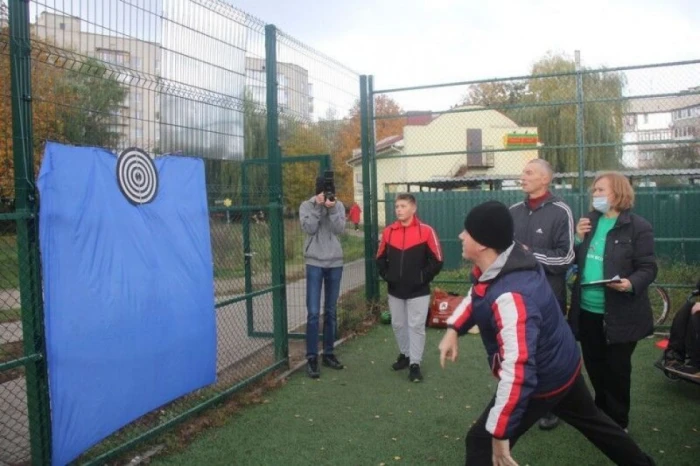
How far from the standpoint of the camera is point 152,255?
A: 4.23 meters

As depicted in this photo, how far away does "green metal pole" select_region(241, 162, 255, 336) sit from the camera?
565 centimetres

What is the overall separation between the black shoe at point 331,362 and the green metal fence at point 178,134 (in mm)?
383

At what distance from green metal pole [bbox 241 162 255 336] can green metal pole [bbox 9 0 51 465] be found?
Answer: 2.31 m

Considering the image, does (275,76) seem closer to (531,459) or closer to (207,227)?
(207,227)

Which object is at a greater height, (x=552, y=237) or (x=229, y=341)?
(x=552, y=237)

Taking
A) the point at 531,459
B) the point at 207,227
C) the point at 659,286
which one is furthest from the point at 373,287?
the point at 531,459

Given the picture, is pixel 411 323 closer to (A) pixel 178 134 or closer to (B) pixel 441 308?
(B) pixel 441 308

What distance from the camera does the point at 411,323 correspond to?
6.14 meters

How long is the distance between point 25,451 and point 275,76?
386 cm

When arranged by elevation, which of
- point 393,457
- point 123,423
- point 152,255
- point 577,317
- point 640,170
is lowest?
point 393,457

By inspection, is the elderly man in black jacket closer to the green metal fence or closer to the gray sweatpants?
the gray sweatpants

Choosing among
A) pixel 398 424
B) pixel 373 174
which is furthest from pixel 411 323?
pixel 373 174

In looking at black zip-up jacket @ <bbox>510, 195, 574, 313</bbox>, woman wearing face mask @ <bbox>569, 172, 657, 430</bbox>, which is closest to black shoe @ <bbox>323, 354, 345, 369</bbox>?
black zip-up jacket @ <bbox>510, 195, 574, 313</bbox>

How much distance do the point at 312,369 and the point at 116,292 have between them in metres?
2.68
